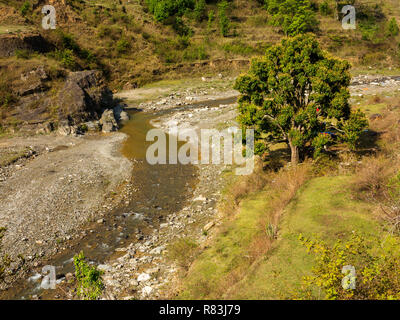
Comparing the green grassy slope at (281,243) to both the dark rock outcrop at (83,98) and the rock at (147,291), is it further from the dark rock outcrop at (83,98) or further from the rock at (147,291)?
the dark rock outcrop at (83,98)

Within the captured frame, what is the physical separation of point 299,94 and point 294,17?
206 feet

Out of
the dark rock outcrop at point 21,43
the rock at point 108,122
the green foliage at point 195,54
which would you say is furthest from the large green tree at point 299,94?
the green foliage at point 195,54

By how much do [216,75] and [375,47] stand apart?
1461 inches

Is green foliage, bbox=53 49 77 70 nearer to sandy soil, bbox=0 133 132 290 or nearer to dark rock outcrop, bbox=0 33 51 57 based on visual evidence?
dark rock outcrop, bbox=0 33 51 57

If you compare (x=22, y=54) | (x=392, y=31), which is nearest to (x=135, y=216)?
(x=22, y=54)

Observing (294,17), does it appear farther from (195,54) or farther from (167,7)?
(167,7)

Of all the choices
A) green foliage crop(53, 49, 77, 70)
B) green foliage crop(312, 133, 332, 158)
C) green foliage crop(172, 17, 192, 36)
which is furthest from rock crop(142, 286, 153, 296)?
green foliage crop(172, 17, 192, 36)

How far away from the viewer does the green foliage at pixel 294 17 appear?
70188 mm

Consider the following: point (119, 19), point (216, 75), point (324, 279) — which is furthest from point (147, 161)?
point (119, 19)

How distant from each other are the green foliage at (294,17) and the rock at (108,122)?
50.9 m

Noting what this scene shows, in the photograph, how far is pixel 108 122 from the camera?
119 feet

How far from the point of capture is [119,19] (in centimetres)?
6975

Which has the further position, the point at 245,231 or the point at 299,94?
the point at 299,94
